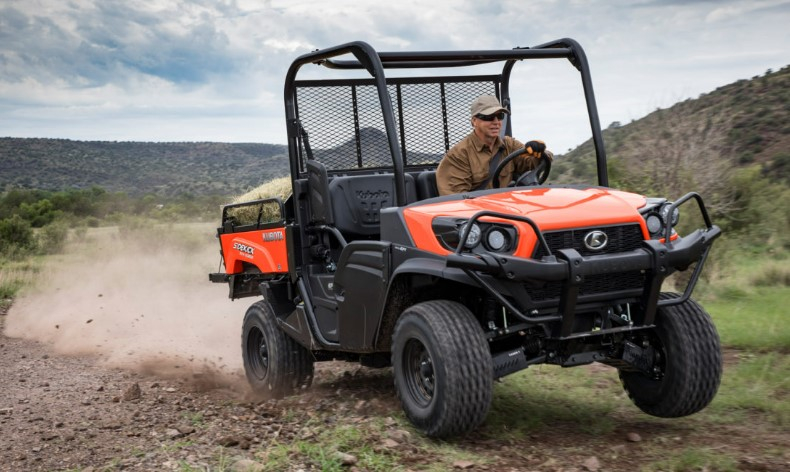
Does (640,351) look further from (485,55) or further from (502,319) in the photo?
(485,55)

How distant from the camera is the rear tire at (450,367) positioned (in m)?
4.84

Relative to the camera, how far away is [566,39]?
618 cm

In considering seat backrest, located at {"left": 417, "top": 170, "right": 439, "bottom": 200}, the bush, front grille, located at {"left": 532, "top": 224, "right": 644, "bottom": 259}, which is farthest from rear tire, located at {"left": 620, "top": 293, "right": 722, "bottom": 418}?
the bush

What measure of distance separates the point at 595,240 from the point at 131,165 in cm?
4925

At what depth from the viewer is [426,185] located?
6715mm

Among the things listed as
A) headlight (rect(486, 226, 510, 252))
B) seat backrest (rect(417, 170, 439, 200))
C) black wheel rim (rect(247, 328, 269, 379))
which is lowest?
black wheel rim (rect(247, 328, 269, 379))

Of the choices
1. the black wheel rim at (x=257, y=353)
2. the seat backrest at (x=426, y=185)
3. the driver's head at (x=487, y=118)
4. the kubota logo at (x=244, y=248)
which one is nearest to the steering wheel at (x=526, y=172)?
the driver's head at (x=487, y=118)

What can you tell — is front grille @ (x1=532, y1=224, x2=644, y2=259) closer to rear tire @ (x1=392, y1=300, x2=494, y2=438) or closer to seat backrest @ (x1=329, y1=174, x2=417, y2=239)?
rear tire @ (x1=392, y1=300, x2=494, y2=438)

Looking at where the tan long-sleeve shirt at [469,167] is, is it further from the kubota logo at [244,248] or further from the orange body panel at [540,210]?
the kubota logo at [244,248]

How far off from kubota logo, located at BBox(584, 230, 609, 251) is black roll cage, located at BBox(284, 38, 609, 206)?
104 cm

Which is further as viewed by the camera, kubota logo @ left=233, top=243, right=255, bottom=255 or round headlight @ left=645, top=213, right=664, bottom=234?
kubota logo @ left=233, top=243, right=255, bottom=255

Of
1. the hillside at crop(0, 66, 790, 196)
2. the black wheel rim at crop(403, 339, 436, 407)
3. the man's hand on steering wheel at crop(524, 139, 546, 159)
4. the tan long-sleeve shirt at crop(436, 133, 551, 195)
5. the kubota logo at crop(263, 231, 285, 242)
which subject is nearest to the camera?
the black wheel rim at crop(403, 339, 436, 407)

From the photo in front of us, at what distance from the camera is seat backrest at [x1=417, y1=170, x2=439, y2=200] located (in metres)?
6.71

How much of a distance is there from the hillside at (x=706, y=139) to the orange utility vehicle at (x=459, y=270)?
23.1ft
